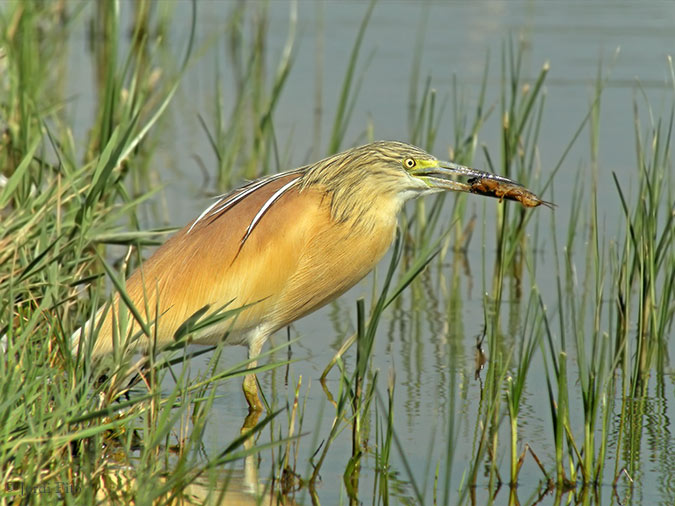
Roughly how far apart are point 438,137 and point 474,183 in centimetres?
364

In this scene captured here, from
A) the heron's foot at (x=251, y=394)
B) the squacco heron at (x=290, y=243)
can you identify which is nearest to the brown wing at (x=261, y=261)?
the squacco heron at (x=290, y=243)

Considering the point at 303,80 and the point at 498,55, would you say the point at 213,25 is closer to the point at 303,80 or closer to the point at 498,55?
the point at 303,80

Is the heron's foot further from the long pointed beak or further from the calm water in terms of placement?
the long pointed beak

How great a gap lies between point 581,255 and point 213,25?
6.40m

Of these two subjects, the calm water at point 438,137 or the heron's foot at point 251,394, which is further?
the heron's foot at point 251,394

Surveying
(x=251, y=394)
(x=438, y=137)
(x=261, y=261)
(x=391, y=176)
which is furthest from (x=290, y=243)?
(x=438, y=137)

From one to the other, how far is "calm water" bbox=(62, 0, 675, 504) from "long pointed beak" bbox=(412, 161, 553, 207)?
0.24 metres

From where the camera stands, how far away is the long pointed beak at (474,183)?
457 centimetres

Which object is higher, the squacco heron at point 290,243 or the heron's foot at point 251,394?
the squacco heron at point 290,243

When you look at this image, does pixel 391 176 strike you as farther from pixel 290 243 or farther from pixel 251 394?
pixel 251 394

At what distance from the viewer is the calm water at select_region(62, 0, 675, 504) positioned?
429 cm

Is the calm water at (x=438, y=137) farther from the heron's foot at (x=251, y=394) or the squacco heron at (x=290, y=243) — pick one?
the squacco heron at (x=290, y=243)

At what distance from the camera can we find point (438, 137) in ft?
27.0

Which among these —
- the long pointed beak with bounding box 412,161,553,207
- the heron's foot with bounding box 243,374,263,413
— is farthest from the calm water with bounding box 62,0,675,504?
the long pointed beak with bounding box 412,161,553,207
